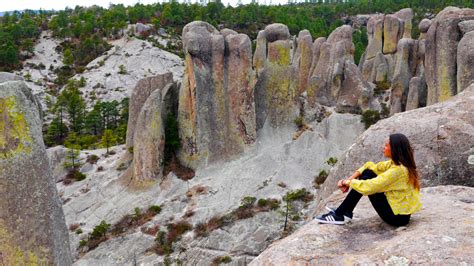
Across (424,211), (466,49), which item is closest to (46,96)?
(466,49)

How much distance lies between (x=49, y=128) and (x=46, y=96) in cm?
1386

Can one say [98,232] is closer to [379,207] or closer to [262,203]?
[262,203]

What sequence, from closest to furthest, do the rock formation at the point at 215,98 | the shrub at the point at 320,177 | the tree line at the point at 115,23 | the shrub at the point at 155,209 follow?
the shrub at the point at 155,209, the shrub at the point at 320,177, the rock formation at the point at 215,98, the tree line at the point at 115,23

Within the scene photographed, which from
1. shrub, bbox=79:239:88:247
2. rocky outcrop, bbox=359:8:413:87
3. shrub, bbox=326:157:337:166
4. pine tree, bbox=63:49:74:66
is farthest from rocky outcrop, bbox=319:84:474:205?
pine tree, bbox=63:49:74:66

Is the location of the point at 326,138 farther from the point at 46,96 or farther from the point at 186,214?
the point at 46,96

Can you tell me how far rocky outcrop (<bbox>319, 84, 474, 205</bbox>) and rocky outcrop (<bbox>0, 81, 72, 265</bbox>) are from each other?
567 cm

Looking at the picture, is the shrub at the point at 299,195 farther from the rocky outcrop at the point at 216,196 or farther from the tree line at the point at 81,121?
the tree line at the point at 81,121

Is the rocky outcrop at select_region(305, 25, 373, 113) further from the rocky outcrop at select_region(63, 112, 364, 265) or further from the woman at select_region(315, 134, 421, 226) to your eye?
the woman at select_region(315, 134, 421, 226)

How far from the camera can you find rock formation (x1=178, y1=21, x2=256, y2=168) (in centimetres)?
2203

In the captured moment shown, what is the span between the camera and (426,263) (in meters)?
4.65

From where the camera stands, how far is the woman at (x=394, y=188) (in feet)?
18.2

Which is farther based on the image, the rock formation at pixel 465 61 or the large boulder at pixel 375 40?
the large boulder at pixel 375 40

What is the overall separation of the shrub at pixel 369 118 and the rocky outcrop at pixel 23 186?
62.4 ft

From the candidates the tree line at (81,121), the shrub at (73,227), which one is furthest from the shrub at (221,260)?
the tree line at (81,121)
